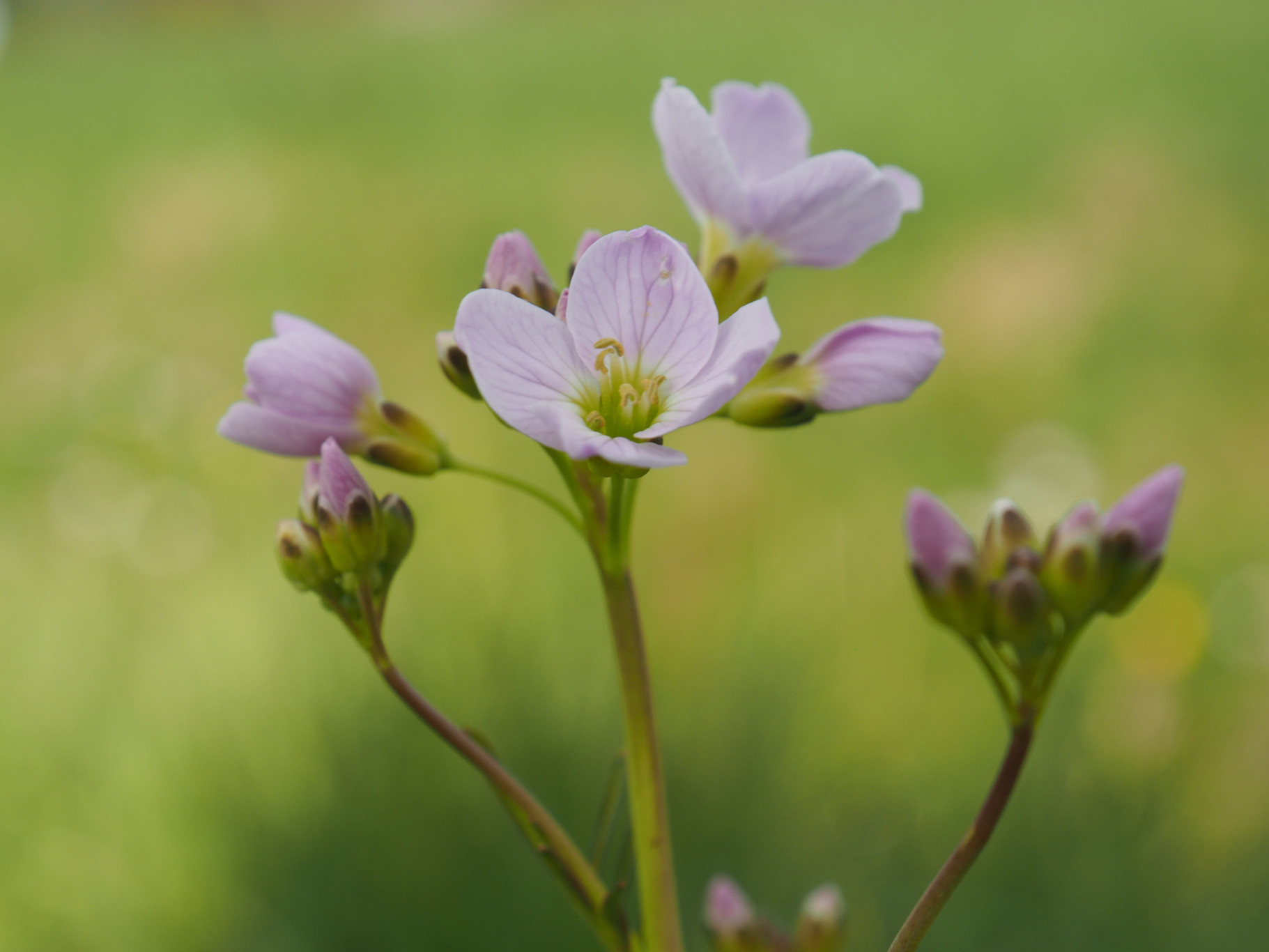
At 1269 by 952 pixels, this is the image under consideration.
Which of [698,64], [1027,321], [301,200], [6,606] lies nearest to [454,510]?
[6,606]

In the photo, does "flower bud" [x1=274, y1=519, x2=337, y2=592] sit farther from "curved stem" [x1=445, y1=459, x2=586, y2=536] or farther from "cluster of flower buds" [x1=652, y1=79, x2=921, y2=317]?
"cluster of flower buds" [x1=652, y1=79, x2=921, y2=317]

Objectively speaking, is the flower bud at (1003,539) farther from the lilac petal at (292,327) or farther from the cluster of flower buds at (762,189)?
the lilac petal at (292,327)

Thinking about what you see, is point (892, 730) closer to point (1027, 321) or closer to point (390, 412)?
point (390, 412)

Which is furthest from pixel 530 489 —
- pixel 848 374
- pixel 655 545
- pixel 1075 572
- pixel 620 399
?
pixel 655 545

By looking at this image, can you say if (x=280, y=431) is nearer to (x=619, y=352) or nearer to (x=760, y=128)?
(x=619, y=352)

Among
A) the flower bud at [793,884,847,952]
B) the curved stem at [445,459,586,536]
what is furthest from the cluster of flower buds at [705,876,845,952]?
the curved stem at [445,459,586,536]

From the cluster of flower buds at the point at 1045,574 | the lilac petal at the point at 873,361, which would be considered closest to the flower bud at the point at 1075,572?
the cluster of flower buds at the point at 1045,574
